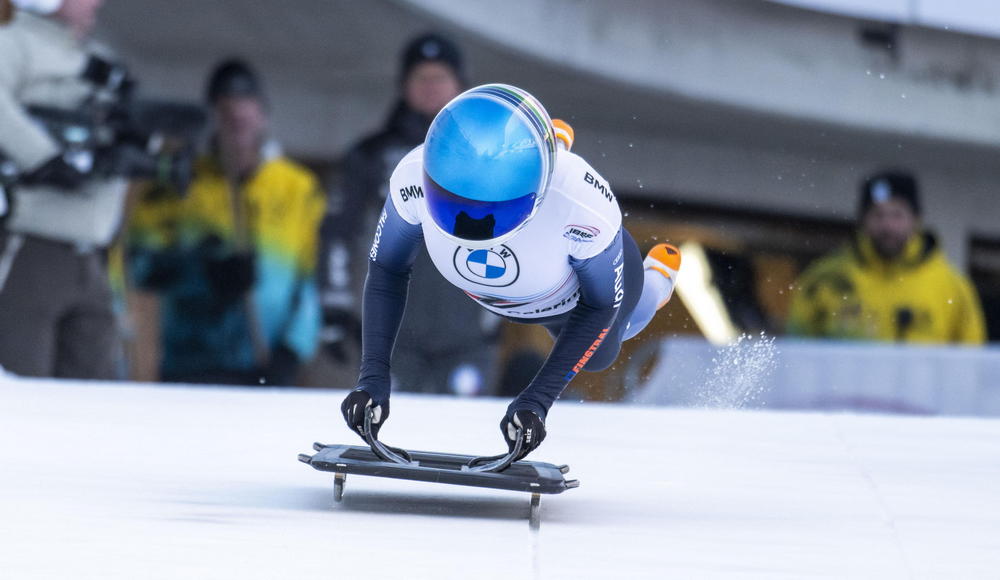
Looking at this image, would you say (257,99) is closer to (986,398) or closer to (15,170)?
(15,170)

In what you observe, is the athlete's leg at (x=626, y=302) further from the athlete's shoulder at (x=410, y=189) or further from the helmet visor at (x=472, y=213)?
the helmet visor at (x=472, y=213)

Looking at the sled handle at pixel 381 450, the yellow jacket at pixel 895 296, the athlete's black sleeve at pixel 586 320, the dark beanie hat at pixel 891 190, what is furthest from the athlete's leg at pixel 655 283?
the dark beanie hat at pixel 891 190

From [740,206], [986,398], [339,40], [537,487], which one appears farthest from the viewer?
[740,206]

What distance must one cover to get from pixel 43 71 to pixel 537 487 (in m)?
3.58

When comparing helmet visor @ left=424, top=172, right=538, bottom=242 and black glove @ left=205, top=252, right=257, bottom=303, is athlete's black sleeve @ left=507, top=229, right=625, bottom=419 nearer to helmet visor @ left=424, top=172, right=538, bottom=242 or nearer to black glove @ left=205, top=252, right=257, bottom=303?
helmet visor @ left=424, top=172, right=538, bottom=242

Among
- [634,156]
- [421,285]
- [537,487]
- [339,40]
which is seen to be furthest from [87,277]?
[634,156]

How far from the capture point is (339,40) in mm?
9852

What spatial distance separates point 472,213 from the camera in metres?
2.80

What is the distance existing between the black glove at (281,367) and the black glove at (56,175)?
51.2 inches

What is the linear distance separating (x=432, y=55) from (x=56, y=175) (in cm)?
167

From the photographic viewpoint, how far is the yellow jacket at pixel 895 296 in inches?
283

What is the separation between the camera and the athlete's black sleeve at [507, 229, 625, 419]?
10.4ft

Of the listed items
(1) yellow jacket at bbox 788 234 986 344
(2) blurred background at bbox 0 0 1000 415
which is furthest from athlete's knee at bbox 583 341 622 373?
(1) yellow jacket at bbox 788 234 986 344

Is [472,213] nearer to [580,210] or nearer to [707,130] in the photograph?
[580,210]
